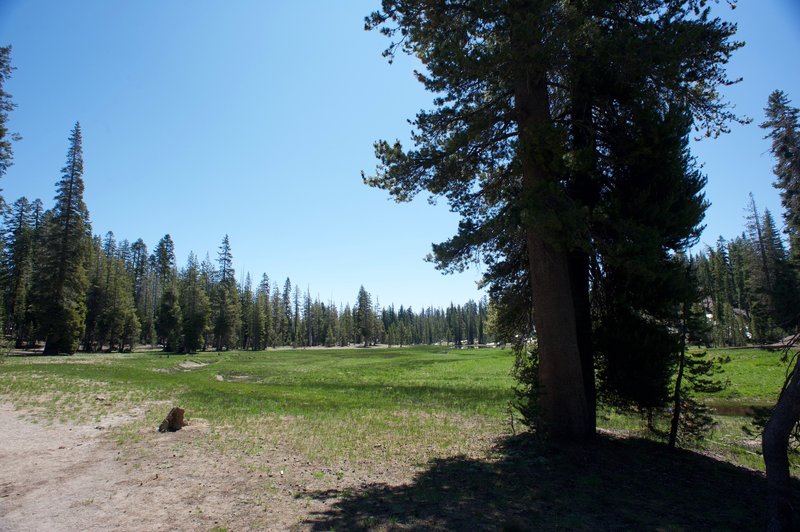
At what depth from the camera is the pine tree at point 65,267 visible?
43.8 metres

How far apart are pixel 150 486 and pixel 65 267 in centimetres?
5028

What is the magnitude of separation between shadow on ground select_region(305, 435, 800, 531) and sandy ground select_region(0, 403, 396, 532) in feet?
2.63

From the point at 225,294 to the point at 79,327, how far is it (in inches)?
1270

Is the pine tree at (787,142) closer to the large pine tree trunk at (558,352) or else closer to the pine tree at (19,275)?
the large pine tree trunk at (558,352)

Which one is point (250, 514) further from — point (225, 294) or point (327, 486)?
point (225, 294)

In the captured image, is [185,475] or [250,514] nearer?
[250,514]

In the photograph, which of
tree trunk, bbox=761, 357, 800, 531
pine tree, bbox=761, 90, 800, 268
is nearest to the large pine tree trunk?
tree trunk, bbox=761, 357, 800, 531

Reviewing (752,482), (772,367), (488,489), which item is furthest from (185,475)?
(772,367)

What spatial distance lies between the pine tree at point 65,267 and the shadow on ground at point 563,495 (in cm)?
5148

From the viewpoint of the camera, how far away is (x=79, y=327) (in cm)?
4647

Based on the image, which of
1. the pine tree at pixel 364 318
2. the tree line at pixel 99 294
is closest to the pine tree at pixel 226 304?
the tree line at pixel 99 294

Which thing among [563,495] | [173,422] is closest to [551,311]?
[563,495]

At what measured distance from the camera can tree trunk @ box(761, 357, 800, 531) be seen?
4.92m

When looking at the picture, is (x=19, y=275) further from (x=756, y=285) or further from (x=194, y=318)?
(x=756, y=285)
